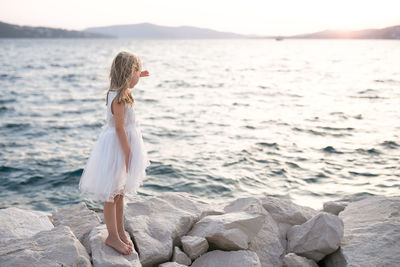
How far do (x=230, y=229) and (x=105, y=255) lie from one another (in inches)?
54.3

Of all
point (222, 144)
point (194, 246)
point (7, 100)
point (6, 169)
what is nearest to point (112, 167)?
point (194, 246)

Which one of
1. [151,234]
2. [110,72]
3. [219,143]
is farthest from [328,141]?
[110,72]

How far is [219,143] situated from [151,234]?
253 inches

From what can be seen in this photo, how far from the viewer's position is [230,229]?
12.9ft

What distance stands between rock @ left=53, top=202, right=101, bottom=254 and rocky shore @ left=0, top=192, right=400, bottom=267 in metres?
0.01

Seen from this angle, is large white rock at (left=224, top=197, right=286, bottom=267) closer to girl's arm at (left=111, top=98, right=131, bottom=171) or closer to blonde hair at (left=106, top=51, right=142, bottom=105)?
girl's arm at (left=111, top=98, right=131, bottom=171)

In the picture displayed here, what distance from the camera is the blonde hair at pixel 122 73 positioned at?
3.26m

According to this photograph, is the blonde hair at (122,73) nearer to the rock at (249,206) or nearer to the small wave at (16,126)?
the rock at (249,206)

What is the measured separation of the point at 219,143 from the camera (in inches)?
405

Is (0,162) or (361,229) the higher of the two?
(361,229)

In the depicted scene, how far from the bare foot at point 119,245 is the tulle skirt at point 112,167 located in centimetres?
46

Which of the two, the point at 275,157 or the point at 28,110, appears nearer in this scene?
the point at 275,157

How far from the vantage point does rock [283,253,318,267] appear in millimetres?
3763

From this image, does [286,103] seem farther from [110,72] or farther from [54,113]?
[110,72]
